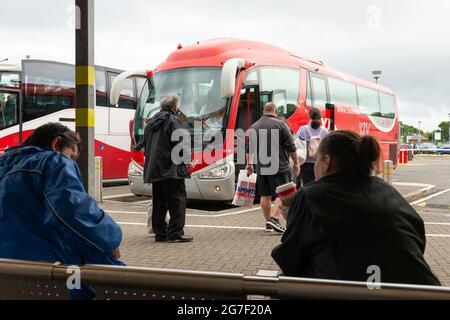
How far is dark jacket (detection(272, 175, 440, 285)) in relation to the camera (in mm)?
2104

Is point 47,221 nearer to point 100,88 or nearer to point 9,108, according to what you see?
point 9,108

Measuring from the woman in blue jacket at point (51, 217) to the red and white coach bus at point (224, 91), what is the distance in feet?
24.6

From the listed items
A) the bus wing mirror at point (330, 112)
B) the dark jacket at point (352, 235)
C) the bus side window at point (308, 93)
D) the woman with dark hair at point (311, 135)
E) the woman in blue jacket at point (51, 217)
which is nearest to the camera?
the dark jacket at point (352, 235)

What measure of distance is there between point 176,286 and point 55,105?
14107 mm

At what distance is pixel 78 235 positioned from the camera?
8.01 feet

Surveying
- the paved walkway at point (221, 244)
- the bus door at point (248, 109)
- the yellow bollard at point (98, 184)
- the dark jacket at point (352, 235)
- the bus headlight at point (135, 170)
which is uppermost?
the bus door at point (248, 109)

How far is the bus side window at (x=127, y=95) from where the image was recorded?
56.0ft

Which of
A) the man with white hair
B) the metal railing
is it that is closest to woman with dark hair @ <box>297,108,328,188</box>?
the man with white hair

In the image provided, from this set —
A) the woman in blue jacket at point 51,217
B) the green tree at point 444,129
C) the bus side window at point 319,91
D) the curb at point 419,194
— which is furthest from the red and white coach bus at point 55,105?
the green tree at point 444,129

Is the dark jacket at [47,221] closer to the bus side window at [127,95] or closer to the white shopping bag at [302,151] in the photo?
the white shopping bag at [302,151]

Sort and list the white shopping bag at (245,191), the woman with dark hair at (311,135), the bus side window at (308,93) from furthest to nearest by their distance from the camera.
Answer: the bus side window at (308,93), the woman with dark hair at (311,135), the white shopping bag at (245,191)

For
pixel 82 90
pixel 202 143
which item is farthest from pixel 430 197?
pixel 82 90

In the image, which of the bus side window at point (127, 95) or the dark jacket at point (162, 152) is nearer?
the dark jacket at point (162, 152)

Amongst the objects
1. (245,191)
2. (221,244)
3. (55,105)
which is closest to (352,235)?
(221,244)
